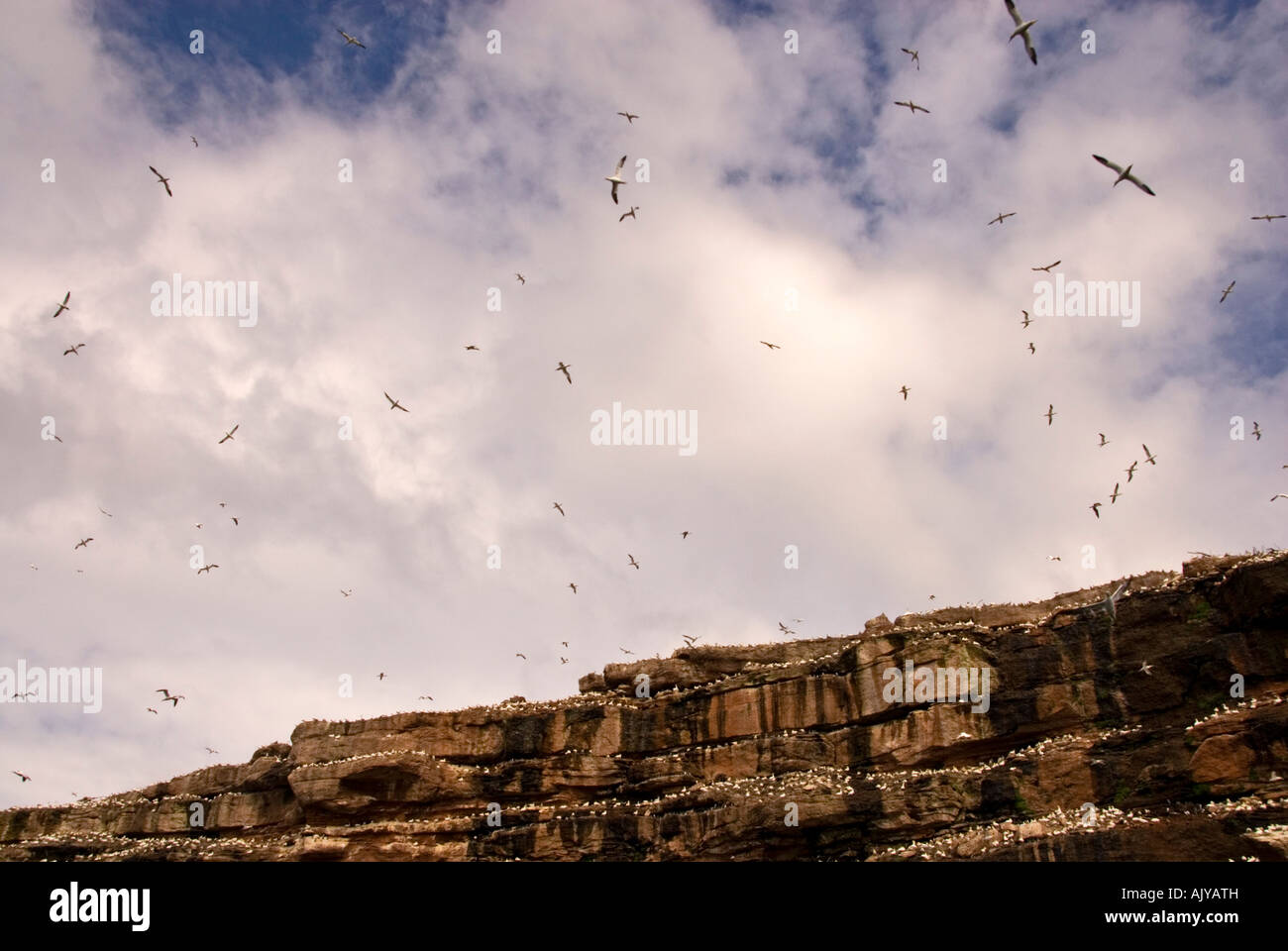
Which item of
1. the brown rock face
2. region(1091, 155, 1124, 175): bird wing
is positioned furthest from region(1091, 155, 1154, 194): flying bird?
the brown rock face

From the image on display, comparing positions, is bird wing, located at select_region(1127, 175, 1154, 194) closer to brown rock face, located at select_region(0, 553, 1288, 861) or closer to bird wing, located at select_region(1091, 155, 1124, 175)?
bird wing, located at select_region(1091, 155, 1124, 175)

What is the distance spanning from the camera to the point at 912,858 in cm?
3422

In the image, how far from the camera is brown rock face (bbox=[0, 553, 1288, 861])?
33.4 m

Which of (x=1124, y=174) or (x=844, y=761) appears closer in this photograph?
(x=1124, y=174)

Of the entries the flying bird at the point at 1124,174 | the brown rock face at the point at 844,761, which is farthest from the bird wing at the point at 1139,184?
the brown rock face at the point at 844,761

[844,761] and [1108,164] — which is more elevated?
[1108,164]

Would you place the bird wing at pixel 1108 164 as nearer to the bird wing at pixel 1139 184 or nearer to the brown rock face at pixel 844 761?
the bird wing at pixel 1139 184

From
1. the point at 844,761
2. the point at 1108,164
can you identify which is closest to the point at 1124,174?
the point at 1108,164

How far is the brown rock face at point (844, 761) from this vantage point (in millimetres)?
33406

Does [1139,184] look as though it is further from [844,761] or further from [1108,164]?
[844,761]

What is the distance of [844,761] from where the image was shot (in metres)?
42.7
